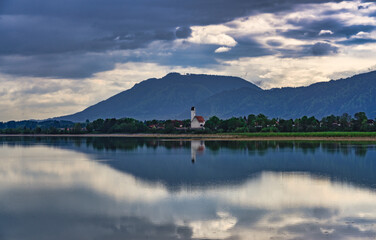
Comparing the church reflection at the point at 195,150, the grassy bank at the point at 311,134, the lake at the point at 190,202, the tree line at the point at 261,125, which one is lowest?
the lake at the point at 190,202

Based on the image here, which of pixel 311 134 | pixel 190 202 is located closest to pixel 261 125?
pixel 311 134

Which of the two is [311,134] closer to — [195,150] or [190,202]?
[195,150]

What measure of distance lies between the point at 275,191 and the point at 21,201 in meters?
16.1

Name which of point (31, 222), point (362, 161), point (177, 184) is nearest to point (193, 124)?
point (362, 161)

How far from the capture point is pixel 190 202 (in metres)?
24.2

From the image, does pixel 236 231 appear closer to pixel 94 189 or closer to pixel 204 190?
pixel 204 190

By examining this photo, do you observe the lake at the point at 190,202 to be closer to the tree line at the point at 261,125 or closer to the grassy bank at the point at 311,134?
the grassy bank at the point at 311,134

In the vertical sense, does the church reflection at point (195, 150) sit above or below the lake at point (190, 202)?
above

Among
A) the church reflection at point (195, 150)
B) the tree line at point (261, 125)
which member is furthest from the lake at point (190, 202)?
the tree line at point (261, 125)

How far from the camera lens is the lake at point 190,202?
18.2m

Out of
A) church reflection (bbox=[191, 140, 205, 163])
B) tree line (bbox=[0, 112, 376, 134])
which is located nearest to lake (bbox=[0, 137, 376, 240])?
church reflection (bbox=[191, 140, 205, 163])

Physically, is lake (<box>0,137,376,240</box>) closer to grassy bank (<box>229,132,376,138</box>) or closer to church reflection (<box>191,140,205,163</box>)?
church reflection (<box>191,140,205,163</box>)

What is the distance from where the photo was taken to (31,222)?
20.2 m

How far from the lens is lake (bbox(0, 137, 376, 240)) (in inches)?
717
